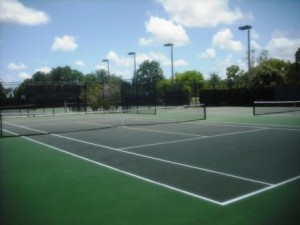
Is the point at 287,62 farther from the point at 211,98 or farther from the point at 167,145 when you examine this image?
the point at 167,145

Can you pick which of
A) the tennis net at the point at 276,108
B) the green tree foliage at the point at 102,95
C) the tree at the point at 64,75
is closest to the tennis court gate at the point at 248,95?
the tennis net at the point at 276,108

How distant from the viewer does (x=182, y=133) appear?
14469mm

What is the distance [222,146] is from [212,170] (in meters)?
3.34

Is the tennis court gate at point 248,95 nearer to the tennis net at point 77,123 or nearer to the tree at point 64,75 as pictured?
the tennis net at point 77,123

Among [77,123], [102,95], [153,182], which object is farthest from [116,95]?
[153,182]

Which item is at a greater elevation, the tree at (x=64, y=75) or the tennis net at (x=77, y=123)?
the tree at (x=64, y=75)

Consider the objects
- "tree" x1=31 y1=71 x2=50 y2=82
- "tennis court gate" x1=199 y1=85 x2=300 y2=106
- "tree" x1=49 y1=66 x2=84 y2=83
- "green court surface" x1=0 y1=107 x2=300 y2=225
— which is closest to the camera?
"green court surface" x1=0 y1=107 x2=300 y2=225

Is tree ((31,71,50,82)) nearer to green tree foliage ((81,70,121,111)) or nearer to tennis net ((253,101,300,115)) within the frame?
green tree foliage ((81,70,121,111))

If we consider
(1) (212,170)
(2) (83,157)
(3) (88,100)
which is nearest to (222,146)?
(1) (212,170)

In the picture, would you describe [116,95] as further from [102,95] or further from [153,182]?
[153,182]

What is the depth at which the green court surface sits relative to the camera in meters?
5.07

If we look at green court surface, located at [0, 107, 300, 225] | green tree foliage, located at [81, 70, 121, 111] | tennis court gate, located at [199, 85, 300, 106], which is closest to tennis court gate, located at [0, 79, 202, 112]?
green tree foliage, located at [81, 70, 121, 111]

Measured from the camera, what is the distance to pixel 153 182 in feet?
22.4

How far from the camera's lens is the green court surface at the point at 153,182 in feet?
16.6
